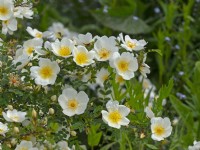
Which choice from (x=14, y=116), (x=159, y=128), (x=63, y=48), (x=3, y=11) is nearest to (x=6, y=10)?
(x=3, y=11)

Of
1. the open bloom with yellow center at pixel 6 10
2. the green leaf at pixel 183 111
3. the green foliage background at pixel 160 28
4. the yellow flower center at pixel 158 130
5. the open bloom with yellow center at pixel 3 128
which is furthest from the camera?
the green foliage background at pixel 160 28

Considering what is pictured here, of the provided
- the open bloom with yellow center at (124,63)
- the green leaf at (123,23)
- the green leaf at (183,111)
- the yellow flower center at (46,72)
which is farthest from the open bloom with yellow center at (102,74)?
the green leaf at (123,23)

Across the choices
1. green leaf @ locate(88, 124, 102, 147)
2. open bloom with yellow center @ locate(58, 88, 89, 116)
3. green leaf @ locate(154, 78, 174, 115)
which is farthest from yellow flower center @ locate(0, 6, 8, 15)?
green leaf @ locate(154, 78, 174, 115)

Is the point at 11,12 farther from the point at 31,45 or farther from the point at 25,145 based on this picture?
the point at 25,145

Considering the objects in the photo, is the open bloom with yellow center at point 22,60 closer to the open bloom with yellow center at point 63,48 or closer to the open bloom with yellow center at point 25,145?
the open bloom with yellow center at point 63,48

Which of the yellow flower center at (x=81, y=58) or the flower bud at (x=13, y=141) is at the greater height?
the yellow flower center at (x=81, y=58)

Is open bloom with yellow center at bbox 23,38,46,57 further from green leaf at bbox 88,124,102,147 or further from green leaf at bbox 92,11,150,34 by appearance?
green leaf at bbox 92,11,150,34

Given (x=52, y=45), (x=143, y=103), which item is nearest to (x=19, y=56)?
(x=52, y=45)
